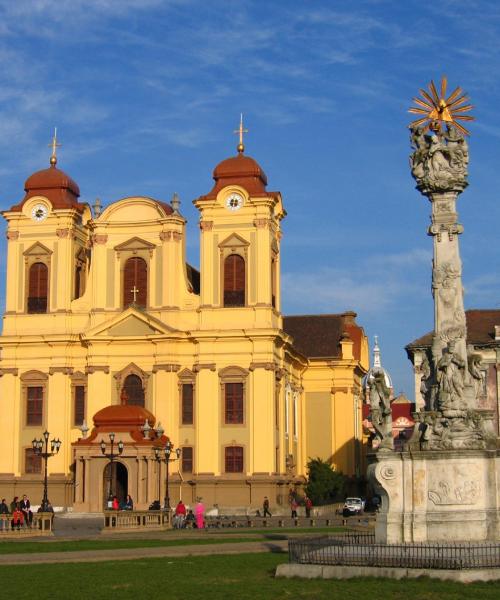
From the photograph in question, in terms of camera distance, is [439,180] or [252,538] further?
[252,538]

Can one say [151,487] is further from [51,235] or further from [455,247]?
[455,247]

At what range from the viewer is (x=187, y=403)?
68.4 m

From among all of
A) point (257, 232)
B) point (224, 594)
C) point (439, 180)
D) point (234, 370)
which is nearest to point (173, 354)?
point (234, 370)

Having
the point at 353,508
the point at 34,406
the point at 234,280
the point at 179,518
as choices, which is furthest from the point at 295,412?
the point at 179,518

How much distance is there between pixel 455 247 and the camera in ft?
85.3

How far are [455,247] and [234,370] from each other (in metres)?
42.2

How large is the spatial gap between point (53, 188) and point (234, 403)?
18.3 meters

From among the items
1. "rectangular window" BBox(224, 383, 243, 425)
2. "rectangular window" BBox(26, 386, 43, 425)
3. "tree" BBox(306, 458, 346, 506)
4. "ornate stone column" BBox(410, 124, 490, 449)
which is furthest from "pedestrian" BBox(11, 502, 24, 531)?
"tree" BBox(306, 458, 346, 506)

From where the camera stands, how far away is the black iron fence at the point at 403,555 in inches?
840

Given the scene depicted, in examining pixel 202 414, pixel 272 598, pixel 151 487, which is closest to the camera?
pixel 272 598

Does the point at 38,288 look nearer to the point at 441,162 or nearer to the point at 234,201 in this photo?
the point at 234,201

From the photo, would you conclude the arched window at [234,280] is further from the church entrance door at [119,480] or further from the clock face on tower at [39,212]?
the clock face on tower at [39,212]

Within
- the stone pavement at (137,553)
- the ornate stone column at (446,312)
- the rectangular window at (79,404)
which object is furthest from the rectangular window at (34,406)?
the ornate stone column at (446,312)

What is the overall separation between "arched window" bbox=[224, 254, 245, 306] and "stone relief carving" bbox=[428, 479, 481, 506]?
144 ft
